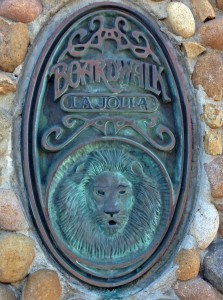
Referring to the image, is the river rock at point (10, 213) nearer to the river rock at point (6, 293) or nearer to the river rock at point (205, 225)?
the river rock at point (6, 293)

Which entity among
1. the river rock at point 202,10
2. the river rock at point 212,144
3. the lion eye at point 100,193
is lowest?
the lion eye at point 100,193

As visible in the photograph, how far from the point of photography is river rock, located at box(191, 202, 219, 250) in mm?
1647

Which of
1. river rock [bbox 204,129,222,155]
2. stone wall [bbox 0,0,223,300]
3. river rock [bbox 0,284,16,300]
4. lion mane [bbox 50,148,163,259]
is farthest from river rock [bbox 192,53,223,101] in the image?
river rock [bbox 0,284,16,300]

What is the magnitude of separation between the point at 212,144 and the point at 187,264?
0.38 meters

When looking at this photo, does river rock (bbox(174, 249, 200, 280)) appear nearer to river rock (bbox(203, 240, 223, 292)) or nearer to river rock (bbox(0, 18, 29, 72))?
river rock (bbox(203, 240, 223, 292))

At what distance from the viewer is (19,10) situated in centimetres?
160

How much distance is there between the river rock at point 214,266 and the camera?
1.63 m

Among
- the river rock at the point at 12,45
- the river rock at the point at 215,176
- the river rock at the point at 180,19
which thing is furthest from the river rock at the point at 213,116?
the river rock at the point at 12,45

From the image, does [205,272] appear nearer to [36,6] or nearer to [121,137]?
[121,137]

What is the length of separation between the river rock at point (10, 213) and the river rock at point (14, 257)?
0.03 metres

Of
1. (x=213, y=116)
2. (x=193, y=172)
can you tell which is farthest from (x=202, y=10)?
(x=193, y=172)

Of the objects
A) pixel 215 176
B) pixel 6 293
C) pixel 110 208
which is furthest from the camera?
pixel 215 176

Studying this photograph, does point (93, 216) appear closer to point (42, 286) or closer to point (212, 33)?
point (42, 286)

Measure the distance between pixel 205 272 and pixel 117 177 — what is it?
1.30 ft
